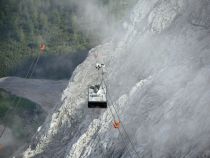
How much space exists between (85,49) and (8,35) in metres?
30.8

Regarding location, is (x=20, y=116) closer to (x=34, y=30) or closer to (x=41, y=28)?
(x=34, y=30)

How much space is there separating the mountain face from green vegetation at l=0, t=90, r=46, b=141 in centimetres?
2213

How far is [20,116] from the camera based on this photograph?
267 ft

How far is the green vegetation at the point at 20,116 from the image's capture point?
75.8m

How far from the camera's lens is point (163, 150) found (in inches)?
1201

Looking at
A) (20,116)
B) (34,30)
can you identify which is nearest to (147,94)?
(20,116)

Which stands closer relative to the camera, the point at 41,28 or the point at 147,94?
the point at 147,94

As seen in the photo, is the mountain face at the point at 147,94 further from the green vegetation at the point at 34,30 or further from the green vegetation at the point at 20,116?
the green vegetation at the point at 34,30

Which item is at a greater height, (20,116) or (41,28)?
(41,28)

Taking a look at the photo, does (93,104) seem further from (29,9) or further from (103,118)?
(29,9)

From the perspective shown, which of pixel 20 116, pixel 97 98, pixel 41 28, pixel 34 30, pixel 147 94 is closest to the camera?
pixel 97 98

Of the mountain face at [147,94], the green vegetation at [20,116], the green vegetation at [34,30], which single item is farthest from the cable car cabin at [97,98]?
the green vegetation at [34,30]

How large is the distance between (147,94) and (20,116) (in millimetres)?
47385

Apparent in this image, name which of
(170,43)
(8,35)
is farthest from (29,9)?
(170,43)
